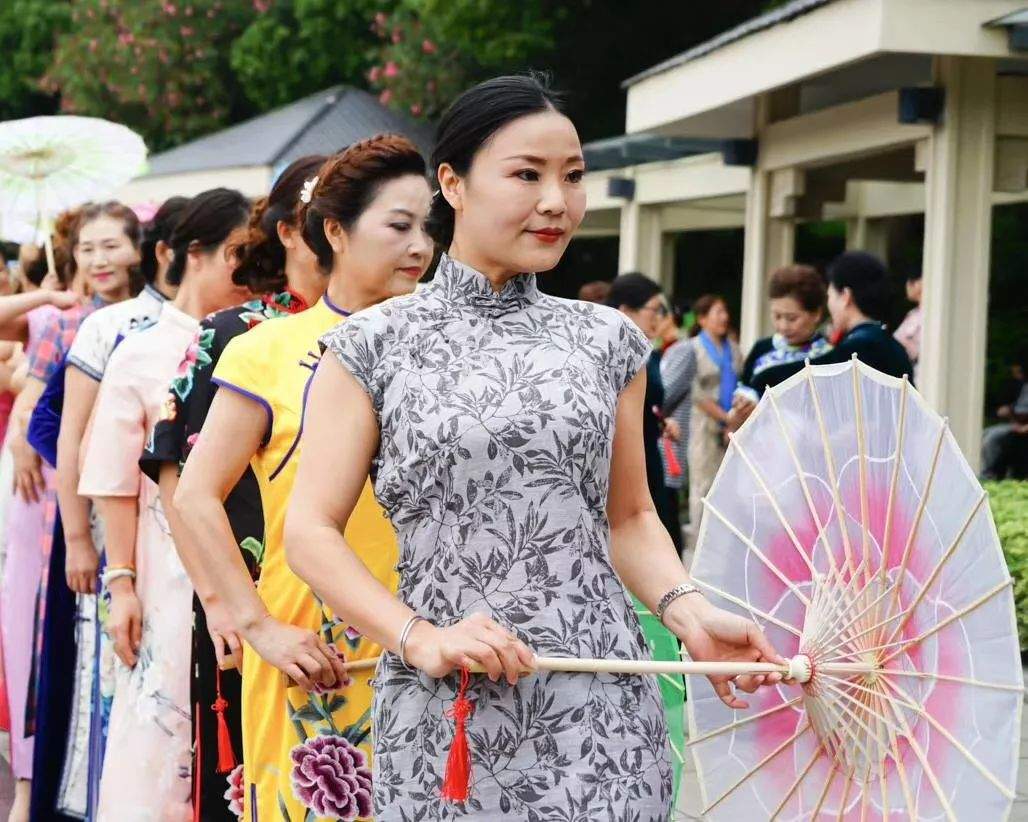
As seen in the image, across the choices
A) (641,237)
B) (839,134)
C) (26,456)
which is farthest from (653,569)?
(641,237)

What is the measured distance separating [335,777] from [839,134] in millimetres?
8157

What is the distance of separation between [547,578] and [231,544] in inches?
38.3

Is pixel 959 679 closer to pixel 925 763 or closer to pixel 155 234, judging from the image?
pixel 925 763

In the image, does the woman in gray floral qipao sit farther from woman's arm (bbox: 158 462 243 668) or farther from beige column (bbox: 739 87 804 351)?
beige column (bbox: 739 87 804 351)

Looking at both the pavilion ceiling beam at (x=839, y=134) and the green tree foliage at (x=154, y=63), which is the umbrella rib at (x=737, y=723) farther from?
the green tree foliage at (x=154, y=63)

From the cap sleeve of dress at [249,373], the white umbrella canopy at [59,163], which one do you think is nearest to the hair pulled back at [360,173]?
the cap sleeve of dress at [249,373]

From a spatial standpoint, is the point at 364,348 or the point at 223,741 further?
the point at 223,741

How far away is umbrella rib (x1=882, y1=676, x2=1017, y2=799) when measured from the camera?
2.62 meters

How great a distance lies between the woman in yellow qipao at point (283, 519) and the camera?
344cm

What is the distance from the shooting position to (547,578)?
8.85ft

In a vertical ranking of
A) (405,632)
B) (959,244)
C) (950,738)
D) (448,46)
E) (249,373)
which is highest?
(448,46)

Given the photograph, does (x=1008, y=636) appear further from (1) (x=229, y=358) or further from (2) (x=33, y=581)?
(2) (x=33, y=581)

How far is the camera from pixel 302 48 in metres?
25.0

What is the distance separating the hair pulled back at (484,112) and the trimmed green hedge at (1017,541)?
17.0ft
